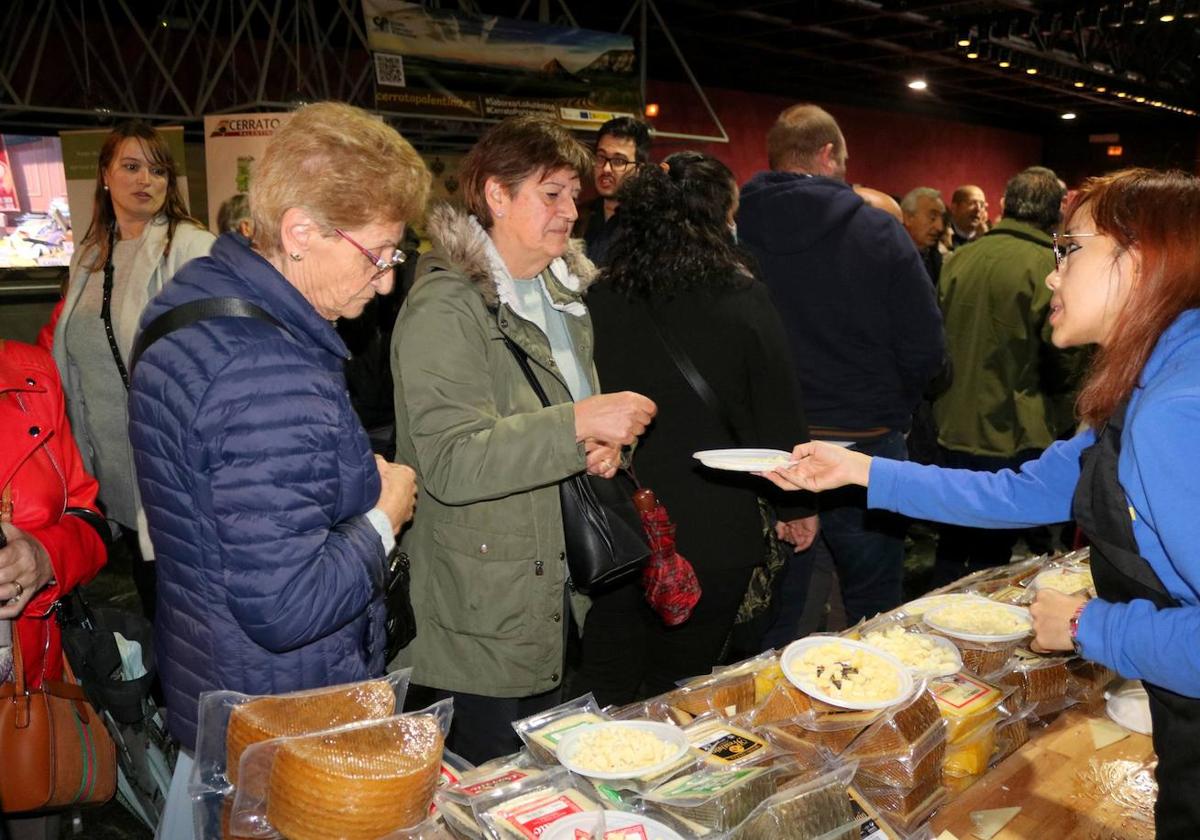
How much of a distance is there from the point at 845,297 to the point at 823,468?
3.84ft

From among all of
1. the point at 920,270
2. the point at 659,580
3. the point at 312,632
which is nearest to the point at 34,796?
the point at 312,632

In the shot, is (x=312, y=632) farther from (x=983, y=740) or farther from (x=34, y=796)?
(x=983, y=740)

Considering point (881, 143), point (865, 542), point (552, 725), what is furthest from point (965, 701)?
point (881, 143)

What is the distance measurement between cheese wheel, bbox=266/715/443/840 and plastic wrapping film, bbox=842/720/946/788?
63cm

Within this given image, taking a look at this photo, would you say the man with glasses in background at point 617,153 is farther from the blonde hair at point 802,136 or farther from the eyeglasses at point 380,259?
the eyeglasses at point 380,259

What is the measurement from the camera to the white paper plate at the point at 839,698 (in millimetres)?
1419

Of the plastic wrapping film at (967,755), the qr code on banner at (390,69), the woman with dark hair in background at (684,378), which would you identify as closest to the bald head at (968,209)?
the qr code on banner at (390,69)

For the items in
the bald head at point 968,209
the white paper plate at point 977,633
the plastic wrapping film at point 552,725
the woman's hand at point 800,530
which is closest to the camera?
the plastic wrapping film at point 552,725

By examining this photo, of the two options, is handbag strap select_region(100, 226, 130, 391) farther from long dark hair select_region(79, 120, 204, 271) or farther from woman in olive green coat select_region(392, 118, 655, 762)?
woman in olive green coat select_region(392, 118, 655, 762)

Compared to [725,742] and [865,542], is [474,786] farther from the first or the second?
[865,542]

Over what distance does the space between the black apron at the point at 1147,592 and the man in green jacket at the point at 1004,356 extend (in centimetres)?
248

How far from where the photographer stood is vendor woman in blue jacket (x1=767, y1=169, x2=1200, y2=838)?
1.12 meters

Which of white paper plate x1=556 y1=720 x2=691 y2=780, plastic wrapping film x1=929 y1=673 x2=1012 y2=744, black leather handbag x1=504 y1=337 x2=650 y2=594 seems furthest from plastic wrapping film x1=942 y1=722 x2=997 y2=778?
black leather handbag x1=504 y1=337 x2=650 y2=594

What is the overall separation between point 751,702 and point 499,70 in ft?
18.4
